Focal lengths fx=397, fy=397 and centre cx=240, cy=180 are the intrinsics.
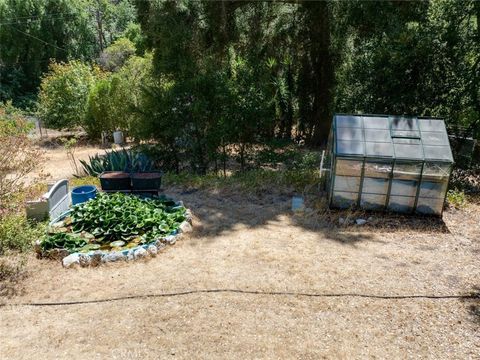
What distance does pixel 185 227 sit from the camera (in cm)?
615

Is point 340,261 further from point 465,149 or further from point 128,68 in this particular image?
point 128,68

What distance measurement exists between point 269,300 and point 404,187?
337cm

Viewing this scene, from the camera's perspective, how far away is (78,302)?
14.2 feet

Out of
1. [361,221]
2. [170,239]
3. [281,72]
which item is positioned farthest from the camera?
[281,72]

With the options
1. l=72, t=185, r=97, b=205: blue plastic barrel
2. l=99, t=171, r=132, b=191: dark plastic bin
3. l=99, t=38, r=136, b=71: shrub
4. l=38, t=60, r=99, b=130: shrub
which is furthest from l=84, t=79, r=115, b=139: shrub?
l=99, t=38, r=136, b=71: shrub

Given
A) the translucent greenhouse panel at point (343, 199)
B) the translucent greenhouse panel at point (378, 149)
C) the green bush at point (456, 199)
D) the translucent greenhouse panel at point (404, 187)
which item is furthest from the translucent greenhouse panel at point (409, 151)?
the green bush at point (456, 199)

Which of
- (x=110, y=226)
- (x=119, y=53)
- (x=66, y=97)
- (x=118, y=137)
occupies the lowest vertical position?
(x=118, y=137)

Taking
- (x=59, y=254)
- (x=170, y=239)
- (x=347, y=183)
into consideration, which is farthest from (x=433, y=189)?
(x=59, y=254)

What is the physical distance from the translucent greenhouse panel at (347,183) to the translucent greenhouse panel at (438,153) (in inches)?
45.6

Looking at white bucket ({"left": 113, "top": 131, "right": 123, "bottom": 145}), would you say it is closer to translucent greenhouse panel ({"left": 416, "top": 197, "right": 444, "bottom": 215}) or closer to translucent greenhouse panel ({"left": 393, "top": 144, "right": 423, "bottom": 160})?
translucent greenhouse panel ({"left": 393, "top": 144, "right": 423, "bottom": 160})

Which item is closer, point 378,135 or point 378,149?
point 378,149

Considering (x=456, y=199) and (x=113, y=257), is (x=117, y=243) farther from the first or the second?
(x=456, y=199)

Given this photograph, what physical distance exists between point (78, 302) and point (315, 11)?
10252 millimetres

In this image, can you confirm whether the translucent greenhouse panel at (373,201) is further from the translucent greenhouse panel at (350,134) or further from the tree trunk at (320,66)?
the tree trunk at (320,66)
